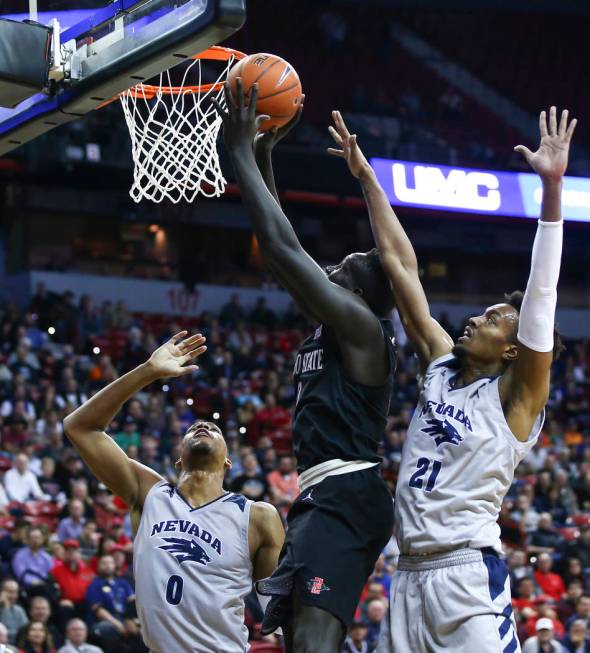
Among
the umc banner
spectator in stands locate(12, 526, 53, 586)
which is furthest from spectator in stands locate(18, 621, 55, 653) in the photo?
the umc banner

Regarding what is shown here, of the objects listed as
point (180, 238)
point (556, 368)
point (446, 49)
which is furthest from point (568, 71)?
point (180, 238)

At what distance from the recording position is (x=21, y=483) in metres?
11.2

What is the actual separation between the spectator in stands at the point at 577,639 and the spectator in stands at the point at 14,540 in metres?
4.48

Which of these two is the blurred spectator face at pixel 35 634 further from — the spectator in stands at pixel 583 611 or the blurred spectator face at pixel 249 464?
the spectator in stands at pixel 583 611

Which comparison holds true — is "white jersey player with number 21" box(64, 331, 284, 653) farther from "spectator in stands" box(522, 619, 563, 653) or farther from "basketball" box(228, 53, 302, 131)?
"spectator in stands" box(522, 619, 563, 653)

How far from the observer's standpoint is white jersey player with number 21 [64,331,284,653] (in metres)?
4.32

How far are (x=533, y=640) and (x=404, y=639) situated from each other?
21.2 ft

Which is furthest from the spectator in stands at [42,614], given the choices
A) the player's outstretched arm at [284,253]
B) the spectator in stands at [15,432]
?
the player's outstretched arm at [284,253]

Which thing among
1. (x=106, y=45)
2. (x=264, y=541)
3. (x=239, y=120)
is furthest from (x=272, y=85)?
(x=264, y=541)

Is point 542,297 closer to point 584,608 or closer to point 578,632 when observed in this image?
point 578,632

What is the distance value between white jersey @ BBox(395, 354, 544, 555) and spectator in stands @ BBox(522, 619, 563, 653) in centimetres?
634

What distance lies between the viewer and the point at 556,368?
19.7 metres

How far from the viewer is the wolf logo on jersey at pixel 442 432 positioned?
12.3 feet

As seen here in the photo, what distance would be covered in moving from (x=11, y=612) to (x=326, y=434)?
5.46 meters
